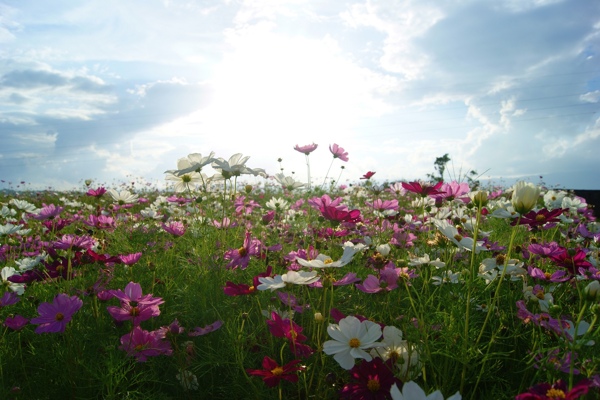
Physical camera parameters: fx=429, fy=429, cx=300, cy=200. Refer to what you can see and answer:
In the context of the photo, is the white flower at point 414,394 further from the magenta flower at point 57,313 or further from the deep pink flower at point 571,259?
the magenta flower at point 57,313

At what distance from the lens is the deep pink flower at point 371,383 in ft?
3.32

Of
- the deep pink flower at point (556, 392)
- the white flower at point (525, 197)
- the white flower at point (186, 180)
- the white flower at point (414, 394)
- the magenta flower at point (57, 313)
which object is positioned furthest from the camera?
the white flower at point (186, 180)

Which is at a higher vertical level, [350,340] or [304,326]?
[350,340]

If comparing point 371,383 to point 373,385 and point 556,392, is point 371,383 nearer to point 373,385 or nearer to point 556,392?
point 373,385

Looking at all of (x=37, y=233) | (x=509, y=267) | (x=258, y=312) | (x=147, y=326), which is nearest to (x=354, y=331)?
(x=258, y=312)

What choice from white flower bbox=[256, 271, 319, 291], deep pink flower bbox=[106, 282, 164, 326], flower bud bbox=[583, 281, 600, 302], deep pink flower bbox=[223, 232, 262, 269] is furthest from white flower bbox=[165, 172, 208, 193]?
flower bud bbox=[583, 281, 600, 302]

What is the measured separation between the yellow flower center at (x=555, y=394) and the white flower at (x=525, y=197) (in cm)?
47

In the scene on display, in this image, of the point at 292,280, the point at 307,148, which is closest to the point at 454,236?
the point at 292,280

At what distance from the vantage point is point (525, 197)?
1.10 meters

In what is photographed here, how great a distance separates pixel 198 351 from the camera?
1517 mm

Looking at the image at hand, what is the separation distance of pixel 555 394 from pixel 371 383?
1.26 feet

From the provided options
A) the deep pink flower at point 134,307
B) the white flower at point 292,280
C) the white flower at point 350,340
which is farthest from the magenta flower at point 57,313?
the white flower at point 350,340

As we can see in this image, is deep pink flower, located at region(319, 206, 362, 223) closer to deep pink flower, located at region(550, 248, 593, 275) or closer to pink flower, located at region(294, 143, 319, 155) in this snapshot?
deep pink flower, located at region(550, 248, 593, 275)

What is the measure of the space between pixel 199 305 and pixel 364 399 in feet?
2.85
